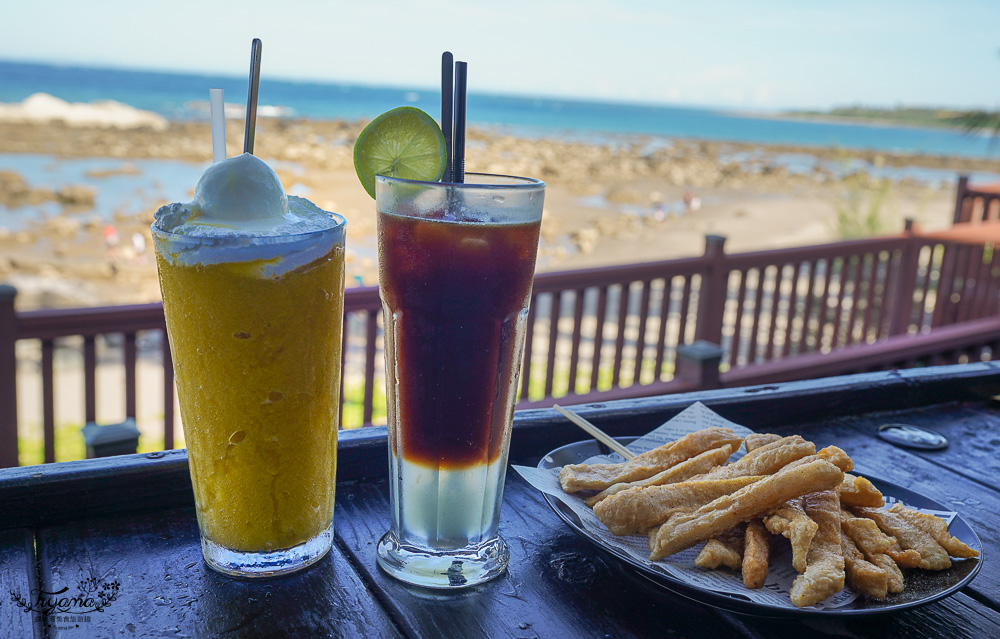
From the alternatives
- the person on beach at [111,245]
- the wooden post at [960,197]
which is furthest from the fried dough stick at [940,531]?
the person on beach at [111,245]

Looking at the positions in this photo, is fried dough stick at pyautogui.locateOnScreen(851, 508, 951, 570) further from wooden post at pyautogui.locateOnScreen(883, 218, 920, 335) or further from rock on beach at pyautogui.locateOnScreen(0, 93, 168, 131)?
rock on beach at pyautogui.locateOnScreen(0, 93, 168, 131)

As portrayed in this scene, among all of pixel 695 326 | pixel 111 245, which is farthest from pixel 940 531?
pixel 111 245

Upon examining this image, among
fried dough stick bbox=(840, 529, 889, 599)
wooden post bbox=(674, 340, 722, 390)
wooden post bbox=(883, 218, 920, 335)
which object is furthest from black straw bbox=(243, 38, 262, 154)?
wooden post bbox=(883, 218, 920, 335)

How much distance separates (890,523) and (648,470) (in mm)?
283

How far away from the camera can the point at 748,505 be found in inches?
32.8

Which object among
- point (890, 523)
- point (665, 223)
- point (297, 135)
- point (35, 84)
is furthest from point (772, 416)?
point (35, 84)

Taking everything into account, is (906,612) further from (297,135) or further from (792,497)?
(297,135)

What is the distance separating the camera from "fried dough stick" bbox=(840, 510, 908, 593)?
0.80 metres

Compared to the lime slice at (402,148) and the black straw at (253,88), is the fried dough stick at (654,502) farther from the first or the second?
the black straw at (253,88)

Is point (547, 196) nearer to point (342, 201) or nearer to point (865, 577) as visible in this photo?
point (342, 201)

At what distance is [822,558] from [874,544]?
0.09 meters

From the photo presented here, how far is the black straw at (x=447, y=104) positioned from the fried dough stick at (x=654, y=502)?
422mm

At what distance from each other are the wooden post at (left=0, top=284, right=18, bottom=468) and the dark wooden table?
1.91 m

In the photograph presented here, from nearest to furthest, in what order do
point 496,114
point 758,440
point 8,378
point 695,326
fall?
point 758,440
point 8,378
point 695,326
point 496,114
